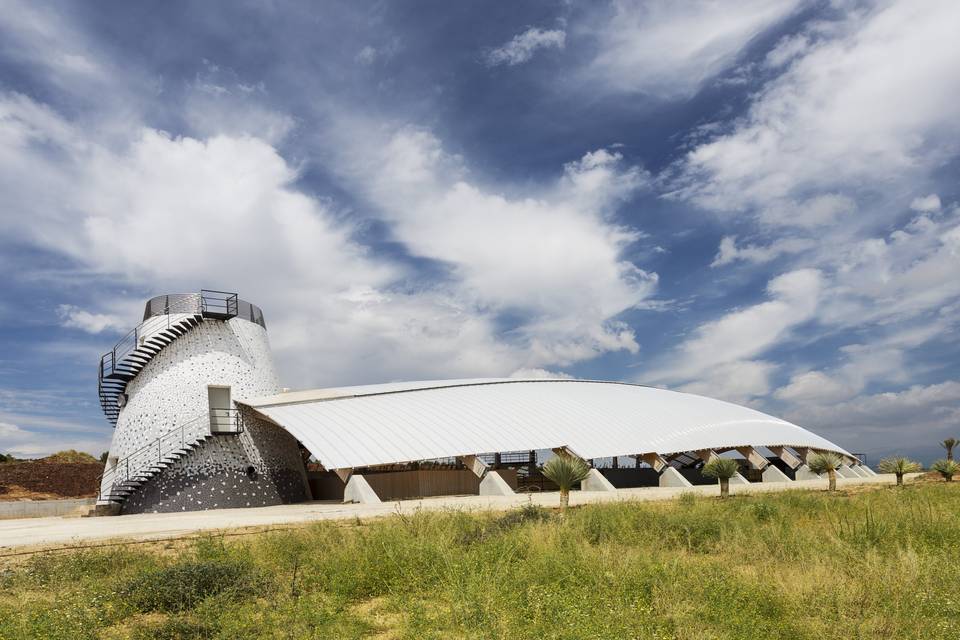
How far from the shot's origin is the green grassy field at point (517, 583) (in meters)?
7.93

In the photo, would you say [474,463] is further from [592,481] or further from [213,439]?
[213,439]

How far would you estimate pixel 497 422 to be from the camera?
31.8 m

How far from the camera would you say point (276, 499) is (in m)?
30.6

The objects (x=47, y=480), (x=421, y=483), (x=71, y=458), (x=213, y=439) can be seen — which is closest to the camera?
(x=213, y=439)

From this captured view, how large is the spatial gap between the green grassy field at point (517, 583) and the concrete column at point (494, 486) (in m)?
13.0

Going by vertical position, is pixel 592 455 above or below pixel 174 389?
below

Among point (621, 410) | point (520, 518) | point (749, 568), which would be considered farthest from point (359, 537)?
point (621, 410)

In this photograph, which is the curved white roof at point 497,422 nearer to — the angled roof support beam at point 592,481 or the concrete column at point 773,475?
the angled roof support beam at point 592,481

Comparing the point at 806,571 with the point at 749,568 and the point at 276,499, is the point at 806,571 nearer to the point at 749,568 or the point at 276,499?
the point at 749,568

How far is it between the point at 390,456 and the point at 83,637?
62.0 ft

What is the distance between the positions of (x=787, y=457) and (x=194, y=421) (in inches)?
1331

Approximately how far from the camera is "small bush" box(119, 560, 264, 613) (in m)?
9.77

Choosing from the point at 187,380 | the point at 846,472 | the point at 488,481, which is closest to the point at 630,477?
the point at 488,481

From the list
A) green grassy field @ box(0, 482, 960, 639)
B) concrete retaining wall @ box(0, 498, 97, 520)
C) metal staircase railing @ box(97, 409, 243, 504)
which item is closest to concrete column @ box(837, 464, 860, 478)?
green grassy field @ box(0, 482, 960, 639)
